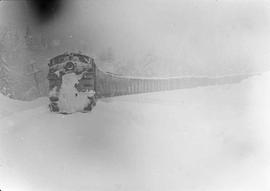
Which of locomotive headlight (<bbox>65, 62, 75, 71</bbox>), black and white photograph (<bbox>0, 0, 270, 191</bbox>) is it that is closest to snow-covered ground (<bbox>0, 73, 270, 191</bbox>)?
black and white photograph (<bbox>0, 0, 270, 191</bbox>)

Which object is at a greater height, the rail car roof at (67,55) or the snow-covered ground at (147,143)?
the rail car roof at (67,55)

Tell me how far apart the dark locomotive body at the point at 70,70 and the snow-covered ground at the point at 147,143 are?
53mm

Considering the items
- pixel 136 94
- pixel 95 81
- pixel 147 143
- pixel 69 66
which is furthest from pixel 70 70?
pixel 147 143

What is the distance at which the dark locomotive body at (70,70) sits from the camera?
2.01 meters

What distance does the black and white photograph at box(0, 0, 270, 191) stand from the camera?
6.41 feet

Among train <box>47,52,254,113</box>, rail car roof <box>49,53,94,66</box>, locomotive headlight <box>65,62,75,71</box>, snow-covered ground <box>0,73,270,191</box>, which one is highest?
rail car roof <box>49,53,94,66</box>

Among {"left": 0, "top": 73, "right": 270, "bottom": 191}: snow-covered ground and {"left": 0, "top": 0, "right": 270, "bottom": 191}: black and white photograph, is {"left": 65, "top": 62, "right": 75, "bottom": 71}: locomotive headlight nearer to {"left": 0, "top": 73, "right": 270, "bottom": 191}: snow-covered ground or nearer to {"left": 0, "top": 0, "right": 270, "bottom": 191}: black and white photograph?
{"left": 0, "top": 0, "right": 270, "bottom": 191}: black and white photograph

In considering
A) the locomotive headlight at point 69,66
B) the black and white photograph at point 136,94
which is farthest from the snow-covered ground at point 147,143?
the locomotive headlight at point 69,66

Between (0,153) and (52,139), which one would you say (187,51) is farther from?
(0,153)

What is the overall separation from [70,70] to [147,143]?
1.66 ft

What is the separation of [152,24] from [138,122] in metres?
0.48

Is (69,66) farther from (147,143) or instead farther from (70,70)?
(147,143)

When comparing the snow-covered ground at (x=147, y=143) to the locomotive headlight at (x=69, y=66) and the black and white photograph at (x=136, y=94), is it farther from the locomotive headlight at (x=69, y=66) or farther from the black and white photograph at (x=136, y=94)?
the locomotive headlight at (x=69, y=66)

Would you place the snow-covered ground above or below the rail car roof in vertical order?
below
